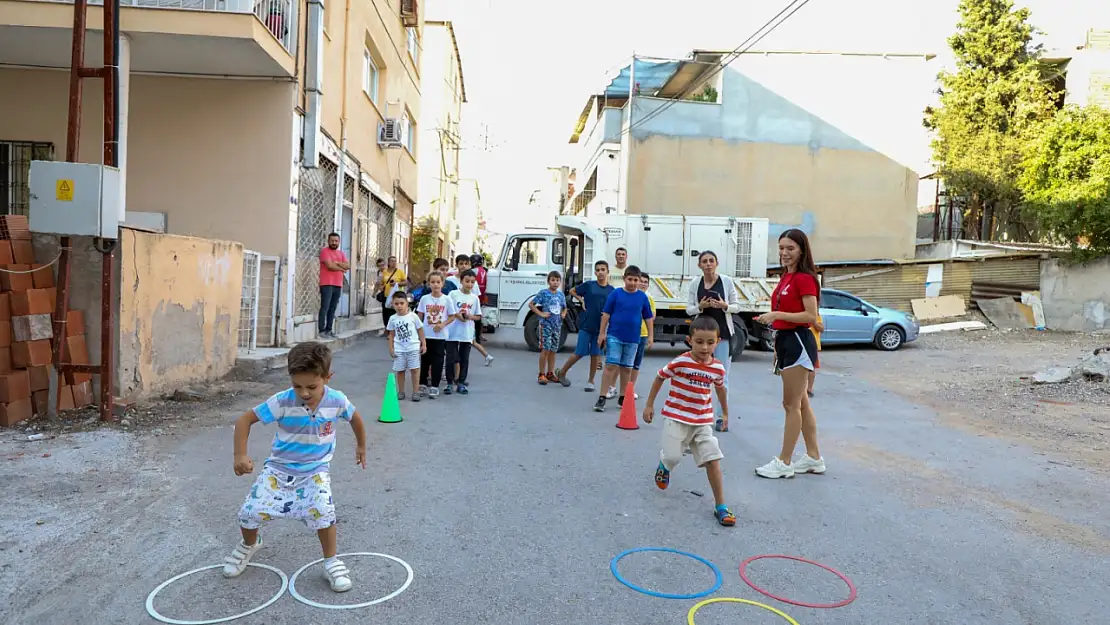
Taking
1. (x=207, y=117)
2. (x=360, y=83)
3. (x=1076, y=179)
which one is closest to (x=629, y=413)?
(x=207, y=117)

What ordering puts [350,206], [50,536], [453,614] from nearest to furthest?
[453,614], [50,536], [350,206]

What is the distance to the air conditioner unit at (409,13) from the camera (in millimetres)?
20625

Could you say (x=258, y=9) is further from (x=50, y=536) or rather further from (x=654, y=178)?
(x=654, y=178)

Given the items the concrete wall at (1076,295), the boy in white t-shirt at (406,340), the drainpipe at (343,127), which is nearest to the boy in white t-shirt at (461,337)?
the boy in white t-shirt at (406,340)

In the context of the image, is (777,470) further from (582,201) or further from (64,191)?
(582,201)

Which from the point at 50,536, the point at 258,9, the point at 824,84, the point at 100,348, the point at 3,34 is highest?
the point at 824,84

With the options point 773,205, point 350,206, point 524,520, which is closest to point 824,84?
point 773,205

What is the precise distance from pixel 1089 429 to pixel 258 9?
461 inches

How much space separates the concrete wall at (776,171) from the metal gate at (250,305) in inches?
669

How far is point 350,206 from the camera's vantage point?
1573 cm

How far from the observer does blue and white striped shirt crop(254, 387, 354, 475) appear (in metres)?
3.46

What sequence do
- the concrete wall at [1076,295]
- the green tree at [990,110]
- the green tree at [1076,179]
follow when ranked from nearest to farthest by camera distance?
the green tree at [1076,179]
the concrete wall at [1076,295]
the green tree at [990,110]

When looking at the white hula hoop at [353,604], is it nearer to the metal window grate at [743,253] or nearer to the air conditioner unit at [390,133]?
the metal window grate at [743,253]

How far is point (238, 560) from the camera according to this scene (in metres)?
3.49
